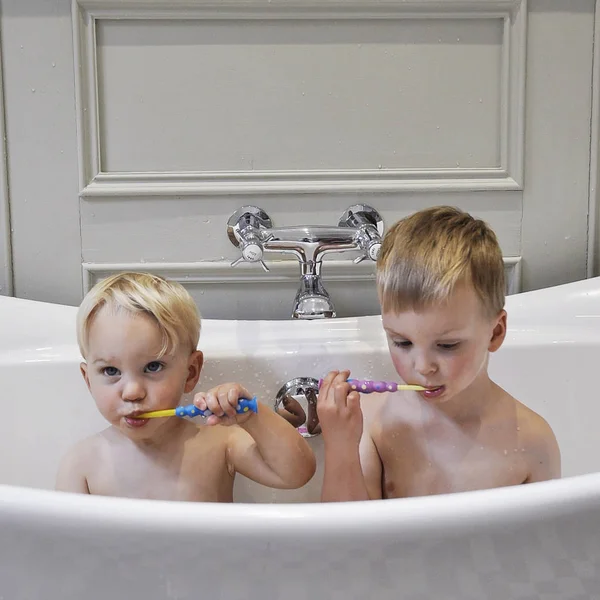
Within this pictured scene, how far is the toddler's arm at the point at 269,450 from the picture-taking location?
2.81ft

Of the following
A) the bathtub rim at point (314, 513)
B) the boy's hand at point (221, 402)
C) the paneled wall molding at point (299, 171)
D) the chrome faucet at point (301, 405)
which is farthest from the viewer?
the paneled wall molding at point (299, 171)

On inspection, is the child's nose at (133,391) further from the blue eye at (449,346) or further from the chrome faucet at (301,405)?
the blue eye at (449,346)

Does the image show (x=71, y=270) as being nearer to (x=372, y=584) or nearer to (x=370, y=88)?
(x=370, y=88)

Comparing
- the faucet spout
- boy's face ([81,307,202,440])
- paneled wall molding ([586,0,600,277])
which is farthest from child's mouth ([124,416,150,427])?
paneled wall molding ([586,0,600,277])

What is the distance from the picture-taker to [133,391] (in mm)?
868

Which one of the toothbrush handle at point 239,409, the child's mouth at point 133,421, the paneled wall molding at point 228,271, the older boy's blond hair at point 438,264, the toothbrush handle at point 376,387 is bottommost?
the child's mouth at point 133,421

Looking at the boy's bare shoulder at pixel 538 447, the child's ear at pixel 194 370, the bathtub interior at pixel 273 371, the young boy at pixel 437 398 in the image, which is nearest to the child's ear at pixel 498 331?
the young boy at pixel 437 398

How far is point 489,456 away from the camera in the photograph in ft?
2.98

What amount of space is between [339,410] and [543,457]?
10.5 inches

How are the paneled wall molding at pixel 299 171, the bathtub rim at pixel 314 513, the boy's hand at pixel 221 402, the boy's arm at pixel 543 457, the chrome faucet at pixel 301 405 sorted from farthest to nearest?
the paneled wall molding at pixel 299 171 < the chrome faucet at pixel 301 405 < the boy's arm at pixel 543 457 < the boy's hand at pixel 221 402 < the bathtub rim at pixel 314 513

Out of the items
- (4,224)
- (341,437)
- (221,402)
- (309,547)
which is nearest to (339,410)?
(341,437)

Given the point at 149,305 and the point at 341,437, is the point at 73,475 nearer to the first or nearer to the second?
the point at 149,305

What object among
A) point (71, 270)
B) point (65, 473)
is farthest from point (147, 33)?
point (65, 473)

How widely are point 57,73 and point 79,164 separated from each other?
151 millimetres
